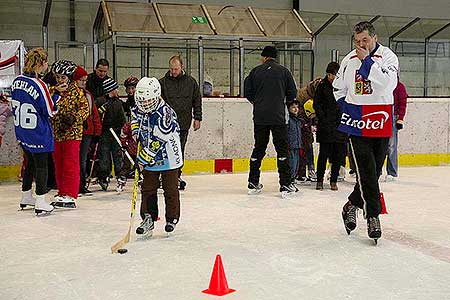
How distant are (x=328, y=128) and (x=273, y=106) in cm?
81

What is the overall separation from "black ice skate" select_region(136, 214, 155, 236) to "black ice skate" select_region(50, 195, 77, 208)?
4.89ft

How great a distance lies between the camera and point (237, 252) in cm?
423

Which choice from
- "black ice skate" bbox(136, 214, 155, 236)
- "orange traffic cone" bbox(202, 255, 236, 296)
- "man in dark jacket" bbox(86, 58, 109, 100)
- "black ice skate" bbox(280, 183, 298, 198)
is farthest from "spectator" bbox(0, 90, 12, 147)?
"orange traffic cone" bbox(202, 255, 236, 296)

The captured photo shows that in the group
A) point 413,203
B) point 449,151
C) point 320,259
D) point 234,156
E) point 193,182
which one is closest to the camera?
point 320,259

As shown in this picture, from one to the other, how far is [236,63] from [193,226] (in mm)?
5242

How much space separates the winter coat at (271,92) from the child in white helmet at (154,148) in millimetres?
2140

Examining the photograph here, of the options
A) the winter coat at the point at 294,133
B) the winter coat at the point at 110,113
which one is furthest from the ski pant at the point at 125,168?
the winter coat at the point at 294,133

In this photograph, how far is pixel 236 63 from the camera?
9984 millimetres

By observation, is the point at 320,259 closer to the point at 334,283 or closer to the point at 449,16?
the point at 334,283

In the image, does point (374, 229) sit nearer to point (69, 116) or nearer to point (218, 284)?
point (218, 284)

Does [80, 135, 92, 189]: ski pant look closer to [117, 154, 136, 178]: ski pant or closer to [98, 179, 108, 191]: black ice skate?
[98, 179, 108, 191]: black ice skate

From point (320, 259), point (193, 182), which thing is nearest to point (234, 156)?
point (193, 182)

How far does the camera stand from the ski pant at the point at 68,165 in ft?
19.1

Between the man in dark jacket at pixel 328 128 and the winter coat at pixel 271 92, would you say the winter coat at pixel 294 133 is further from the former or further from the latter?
the winter coat at pixel 271 92
